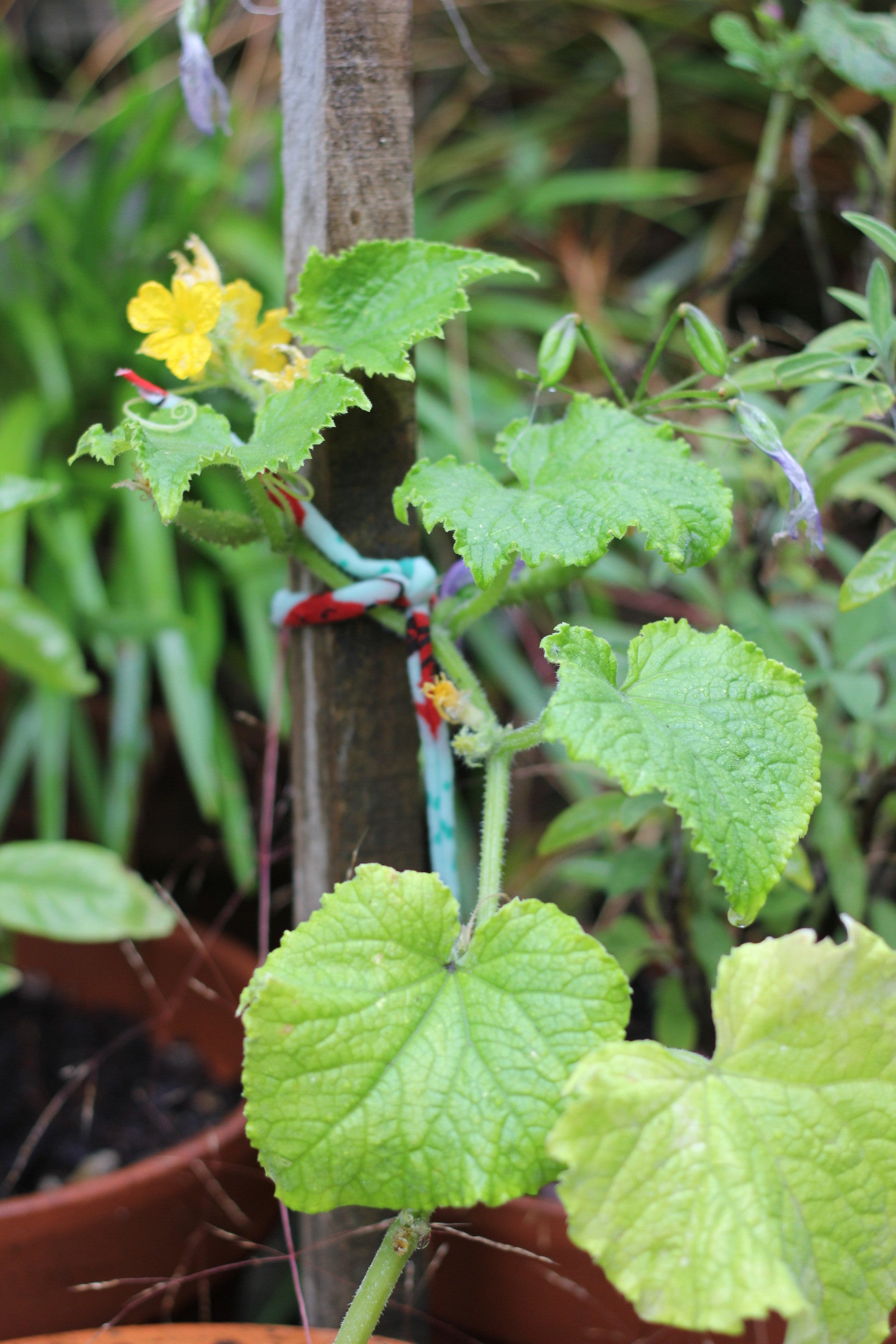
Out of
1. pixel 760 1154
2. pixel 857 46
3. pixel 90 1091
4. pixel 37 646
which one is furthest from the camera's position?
pixel 90 1091

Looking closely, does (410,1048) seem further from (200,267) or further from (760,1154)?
(200,267)

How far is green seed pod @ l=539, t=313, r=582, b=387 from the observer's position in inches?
20.5

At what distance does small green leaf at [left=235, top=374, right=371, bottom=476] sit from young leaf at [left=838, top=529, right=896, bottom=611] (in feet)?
0.90

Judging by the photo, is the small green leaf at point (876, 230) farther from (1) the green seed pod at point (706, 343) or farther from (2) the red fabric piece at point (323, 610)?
(2) the red fabric piece at point (323, 610)

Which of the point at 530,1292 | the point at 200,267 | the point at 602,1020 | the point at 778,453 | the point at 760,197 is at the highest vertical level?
the point at 760,197

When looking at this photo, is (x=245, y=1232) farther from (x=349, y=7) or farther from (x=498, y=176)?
(x=498, y=176)

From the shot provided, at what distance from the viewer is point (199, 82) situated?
590mm

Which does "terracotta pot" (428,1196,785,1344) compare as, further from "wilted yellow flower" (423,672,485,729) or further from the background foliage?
"wilted yellow flower" (423,672,485,729)

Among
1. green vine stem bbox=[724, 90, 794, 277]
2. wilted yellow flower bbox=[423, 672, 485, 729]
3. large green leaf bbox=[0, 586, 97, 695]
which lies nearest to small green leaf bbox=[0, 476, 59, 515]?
large green leaf bbox=[0, 586, 97, 695]

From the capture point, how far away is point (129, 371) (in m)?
0.48

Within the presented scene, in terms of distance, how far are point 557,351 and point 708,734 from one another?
22cm

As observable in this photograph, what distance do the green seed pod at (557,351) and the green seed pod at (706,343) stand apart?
0.17ft

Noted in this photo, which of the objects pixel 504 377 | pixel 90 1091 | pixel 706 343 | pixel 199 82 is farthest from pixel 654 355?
pixel 504 377

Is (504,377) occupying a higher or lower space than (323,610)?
higher
